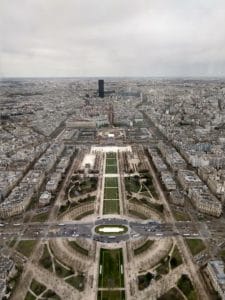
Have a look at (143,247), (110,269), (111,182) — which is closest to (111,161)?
(111,182)

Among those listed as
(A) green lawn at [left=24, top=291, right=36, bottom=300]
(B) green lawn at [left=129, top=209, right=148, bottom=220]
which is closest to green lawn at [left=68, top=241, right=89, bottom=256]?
(A) green lawn at [left=24, top=291, right=36, bottom=300]

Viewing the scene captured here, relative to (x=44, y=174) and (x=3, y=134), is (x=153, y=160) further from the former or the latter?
(x=3, y=134)

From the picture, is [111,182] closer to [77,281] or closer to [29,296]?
[77,281]

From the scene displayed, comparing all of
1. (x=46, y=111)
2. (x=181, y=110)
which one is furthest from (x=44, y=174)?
(x=181, y=110)

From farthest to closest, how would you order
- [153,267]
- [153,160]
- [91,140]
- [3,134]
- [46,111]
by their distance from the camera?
[46,111] → [3,134] → [91,140] → [153,160] → [153,267]

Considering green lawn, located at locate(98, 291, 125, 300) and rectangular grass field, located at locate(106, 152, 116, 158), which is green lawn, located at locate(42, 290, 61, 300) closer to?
green lawn, located at locate(98, 291, 125, 300)

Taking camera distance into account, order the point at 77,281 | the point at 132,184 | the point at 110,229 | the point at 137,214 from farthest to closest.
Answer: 1. the point at 132,184
2. the point at 137,214
3. the point at 110,229
4. the point at 77,281

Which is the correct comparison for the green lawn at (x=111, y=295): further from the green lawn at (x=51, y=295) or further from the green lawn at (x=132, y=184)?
the green lawn at (x=132, y=184)
